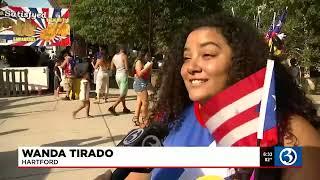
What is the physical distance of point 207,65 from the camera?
5.92 ft

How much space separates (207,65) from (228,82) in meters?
0.10

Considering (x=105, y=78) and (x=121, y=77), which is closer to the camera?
(x=121, y=77)

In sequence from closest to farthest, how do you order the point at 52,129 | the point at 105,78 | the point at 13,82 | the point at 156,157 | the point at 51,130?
the point at 156,157 < the point at 51,130 < the point at 52,129 < the point at 105,78 < the point at 13,82

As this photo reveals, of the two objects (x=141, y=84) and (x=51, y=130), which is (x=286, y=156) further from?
(x=141, y=84)

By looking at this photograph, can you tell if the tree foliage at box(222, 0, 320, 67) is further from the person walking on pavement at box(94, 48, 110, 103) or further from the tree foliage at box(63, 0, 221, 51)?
the person walking on pavement at box(94, 48, 110, 103)

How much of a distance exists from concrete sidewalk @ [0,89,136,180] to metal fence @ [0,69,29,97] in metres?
1.57

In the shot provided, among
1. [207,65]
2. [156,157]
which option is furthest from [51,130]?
[156,157]

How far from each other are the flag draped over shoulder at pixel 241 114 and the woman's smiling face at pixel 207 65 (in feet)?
0.27

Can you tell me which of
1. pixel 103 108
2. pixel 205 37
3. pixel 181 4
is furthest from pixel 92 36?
pixel 205 37

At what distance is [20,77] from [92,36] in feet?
46.0

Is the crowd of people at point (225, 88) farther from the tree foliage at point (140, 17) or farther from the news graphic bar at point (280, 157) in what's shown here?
the tree foliage at point (140, 17)

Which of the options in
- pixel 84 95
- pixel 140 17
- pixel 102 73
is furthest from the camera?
pixel 140 17

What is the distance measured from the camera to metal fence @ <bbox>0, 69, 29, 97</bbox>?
605 inches

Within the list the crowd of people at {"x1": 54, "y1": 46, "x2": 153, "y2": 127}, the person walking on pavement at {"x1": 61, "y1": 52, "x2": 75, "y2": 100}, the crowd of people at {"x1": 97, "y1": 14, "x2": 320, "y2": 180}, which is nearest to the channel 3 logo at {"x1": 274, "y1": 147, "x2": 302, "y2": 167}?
the crowd of people at {"x1": 97, "y1": 14, "x2": 320, "y2": 180}
